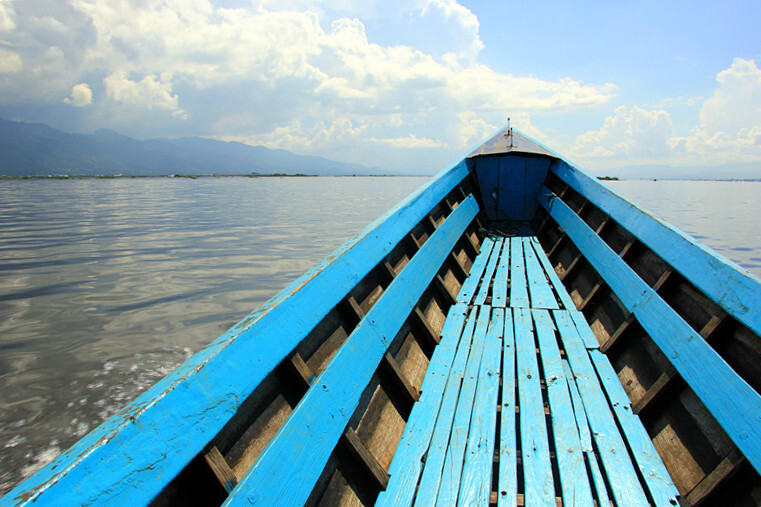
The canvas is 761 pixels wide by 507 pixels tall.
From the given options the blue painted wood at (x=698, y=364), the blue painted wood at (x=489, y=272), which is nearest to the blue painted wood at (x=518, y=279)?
the blue painted wood at (x=489, y=272)

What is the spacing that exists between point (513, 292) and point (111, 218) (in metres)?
17.3

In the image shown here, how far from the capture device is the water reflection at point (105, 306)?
382cm

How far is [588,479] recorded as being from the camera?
1.85m

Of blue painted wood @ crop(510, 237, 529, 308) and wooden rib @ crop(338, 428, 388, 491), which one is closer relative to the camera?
wooden rib @ crop(338, 428, 388, 491)

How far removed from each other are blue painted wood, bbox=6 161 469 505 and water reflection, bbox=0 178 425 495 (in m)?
3.11

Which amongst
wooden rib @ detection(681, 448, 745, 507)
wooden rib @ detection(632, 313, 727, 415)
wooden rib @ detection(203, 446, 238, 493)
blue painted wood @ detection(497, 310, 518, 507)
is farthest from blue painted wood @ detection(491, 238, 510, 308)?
wooden rib @ detection(203, 446, 238, 493)

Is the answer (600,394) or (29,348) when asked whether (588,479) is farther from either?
(29,348)

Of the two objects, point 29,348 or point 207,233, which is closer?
point 29,348

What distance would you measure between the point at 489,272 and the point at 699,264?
2477 mm

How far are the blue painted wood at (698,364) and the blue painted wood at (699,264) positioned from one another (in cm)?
22

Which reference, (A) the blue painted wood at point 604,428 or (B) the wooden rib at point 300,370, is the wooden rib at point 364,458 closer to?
(B) the wooden rib at point 300,370

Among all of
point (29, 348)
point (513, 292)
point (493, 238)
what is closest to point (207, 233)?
point (29, 348)

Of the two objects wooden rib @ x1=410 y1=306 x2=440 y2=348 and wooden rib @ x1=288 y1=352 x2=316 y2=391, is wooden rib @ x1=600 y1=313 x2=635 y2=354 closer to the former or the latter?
wooden rib @ x1=410 y1=306 x2=440 y2=348

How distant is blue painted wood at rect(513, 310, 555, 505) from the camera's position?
5.94ft
